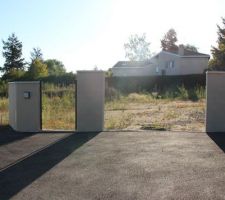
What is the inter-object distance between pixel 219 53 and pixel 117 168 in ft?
136

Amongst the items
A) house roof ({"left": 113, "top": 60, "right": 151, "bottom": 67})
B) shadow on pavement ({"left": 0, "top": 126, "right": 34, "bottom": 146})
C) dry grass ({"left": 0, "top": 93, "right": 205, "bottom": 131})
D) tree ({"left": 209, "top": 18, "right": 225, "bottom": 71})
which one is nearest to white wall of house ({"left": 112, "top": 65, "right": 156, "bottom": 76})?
house roof ({"left": 113, "top": 60, "right": 151, "bottom": 67})

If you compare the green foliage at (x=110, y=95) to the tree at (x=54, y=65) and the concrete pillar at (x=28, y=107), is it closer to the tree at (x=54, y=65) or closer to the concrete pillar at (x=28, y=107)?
the concrete pillar at (x=28, y=107)

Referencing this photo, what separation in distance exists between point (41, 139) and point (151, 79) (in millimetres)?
31189

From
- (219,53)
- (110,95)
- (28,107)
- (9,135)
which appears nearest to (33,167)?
(9,135)

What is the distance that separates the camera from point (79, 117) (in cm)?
1196

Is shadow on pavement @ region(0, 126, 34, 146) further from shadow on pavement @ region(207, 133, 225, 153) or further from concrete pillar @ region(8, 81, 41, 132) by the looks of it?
shadow on pavement @ region(207, 133, 225, 153)

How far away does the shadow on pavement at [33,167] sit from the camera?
6062 millimetres

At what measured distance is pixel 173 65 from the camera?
5494 centimetres

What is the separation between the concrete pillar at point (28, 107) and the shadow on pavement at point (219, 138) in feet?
16.9

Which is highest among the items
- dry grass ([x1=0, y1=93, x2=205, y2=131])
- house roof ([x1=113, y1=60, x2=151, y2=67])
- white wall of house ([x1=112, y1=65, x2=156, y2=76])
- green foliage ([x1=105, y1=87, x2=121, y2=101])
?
house roof ([x1=113, y1=60, x2=151, y2=67])

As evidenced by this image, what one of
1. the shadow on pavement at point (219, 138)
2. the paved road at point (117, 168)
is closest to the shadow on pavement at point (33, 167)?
the paved road at point (117, 168)

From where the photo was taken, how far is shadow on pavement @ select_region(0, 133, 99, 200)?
606cm

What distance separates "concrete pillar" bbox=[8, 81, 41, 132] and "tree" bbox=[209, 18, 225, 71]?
34.1 metres

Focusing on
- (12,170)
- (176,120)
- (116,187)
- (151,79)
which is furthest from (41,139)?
(151,79)
